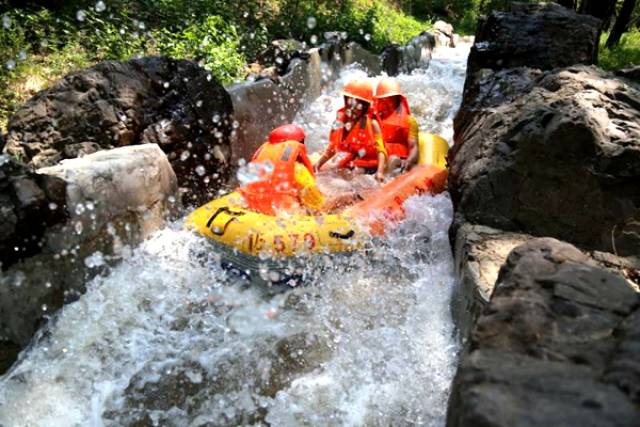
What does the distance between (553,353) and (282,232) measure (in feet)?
9.03

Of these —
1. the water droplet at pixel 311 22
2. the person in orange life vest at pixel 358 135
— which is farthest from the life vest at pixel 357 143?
the water droplet at pixel 311 22

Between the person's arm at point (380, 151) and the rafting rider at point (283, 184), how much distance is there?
917 mm

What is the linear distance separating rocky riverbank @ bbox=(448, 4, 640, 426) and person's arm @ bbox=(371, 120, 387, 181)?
0.76 metres

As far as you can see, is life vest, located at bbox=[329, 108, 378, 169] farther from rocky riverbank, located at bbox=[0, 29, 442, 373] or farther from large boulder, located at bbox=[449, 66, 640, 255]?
large boulder, located at bbox=[449, 66, 640, 255]

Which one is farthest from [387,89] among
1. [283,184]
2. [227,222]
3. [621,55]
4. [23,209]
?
[621,55]

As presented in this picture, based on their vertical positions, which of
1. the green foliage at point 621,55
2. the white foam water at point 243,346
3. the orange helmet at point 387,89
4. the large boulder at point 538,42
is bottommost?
the white foam water at point 243,346

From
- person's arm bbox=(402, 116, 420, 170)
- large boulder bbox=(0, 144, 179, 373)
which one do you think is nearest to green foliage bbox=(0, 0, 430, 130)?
large boulder bbox=(0, 144, 179, 373)

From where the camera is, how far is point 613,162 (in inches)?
127

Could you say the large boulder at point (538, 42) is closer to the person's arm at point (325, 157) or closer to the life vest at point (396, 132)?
the life vest at point (396, 132)

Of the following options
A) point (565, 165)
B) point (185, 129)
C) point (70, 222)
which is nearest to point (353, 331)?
point (565, 165)

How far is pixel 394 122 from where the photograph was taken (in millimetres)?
5664

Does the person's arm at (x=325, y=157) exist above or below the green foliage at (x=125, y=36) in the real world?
below

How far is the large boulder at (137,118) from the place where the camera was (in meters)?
4.29

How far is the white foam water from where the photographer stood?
9.50 feet
